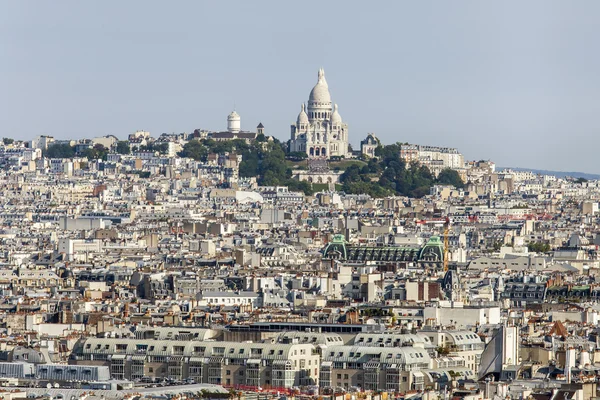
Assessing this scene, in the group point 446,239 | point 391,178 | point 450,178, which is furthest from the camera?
point 450,178

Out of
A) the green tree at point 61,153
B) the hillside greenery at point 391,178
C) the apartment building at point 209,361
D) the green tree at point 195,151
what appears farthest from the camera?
the green tree at point 61,153

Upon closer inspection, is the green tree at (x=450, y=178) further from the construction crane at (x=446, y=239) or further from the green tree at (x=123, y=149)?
the construction crane at (x=446, y=239)

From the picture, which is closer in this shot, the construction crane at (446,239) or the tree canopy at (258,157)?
the construction crane at (446,239)

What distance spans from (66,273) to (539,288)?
1775 centimetres

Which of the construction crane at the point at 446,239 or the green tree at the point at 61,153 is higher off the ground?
the green tree at the point at 61,153

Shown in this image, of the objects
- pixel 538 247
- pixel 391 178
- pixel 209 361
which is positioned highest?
pixel 391 178

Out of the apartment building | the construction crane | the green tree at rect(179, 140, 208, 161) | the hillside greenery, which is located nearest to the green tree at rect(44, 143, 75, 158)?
the green tree at rect(179, 140, 208, 161)

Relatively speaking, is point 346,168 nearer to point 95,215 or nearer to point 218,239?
point 95,215

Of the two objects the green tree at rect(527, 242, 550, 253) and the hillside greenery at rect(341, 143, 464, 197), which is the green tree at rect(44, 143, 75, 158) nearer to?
the hillside greenery at rect(341, 143, 464, 197)

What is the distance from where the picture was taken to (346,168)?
189 meters

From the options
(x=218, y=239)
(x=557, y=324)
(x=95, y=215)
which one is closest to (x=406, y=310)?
(x=557, y=324)

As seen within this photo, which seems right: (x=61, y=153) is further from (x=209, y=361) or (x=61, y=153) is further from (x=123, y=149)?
(x=209, y=361)

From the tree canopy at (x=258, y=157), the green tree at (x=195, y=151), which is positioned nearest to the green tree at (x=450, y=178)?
the tree canopy at (x=258, y=157)

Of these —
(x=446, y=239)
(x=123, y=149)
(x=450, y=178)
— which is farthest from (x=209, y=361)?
(x=123, y=149)
